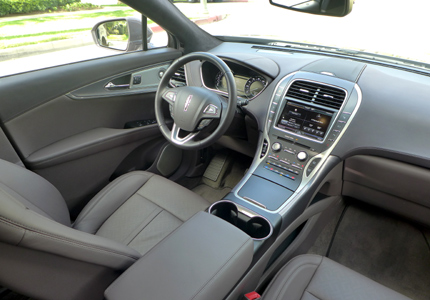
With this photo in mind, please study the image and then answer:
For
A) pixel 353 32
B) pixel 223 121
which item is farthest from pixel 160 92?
pixel 353 32

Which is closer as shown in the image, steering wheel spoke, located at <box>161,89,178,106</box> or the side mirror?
steering wheel spoke, located at <box>161,89,178,106</box>

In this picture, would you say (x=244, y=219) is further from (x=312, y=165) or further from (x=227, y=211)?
(x=312, y=165)

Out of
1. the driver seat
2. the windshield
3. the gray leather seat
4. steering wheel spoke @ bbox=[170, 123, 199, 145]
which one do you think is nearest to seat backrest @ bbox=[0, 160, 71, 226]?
the driver seat

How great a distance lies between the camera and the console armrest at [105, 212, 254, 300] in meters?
0.73

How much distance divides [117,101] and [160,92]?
0.45 meters

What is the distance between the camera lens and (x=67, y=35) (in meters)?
1.79

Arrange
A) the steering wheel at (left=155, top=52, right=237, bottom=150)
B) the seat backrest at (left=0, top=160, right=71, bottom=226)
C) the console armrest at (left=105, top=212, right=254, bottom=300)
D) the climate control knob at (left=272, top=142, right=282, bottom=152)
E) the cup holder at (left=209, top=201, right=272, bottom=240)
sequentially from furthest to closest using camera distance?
the climate control knob at (left=272, top=142, right=282, bottom=152) < the steering wheel at (left=155, top=52, right=237, bottom=150) < the cup holder at (left=209, top=201, right=272, bottom=240) < the seat backrest at (left=0, top=160, right=71, bottom=226) < the console armrest at (left=105, top=212, right=254, bottom=300)

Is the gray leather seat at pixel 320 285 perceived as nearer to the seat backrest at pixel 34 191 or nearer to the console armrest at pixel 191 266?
the console armrest at pixel 191 266

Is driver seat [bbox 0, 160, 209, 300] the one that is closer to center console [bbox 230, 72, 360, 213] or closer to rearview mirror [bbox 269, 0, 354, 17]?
center console [bbox 230, 72, 360, 213]

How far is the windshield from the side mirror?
0.33 metres

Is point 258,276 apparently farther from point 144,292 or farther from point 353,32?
point 353,32

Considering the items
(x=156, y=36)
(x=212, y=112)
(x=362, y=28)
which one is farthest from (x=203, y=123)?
(x=362, y=28)

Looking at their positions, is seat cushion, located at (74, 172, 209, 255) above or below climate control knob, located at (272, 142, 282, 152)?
below

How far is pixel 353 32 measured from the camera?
73.3 inches
